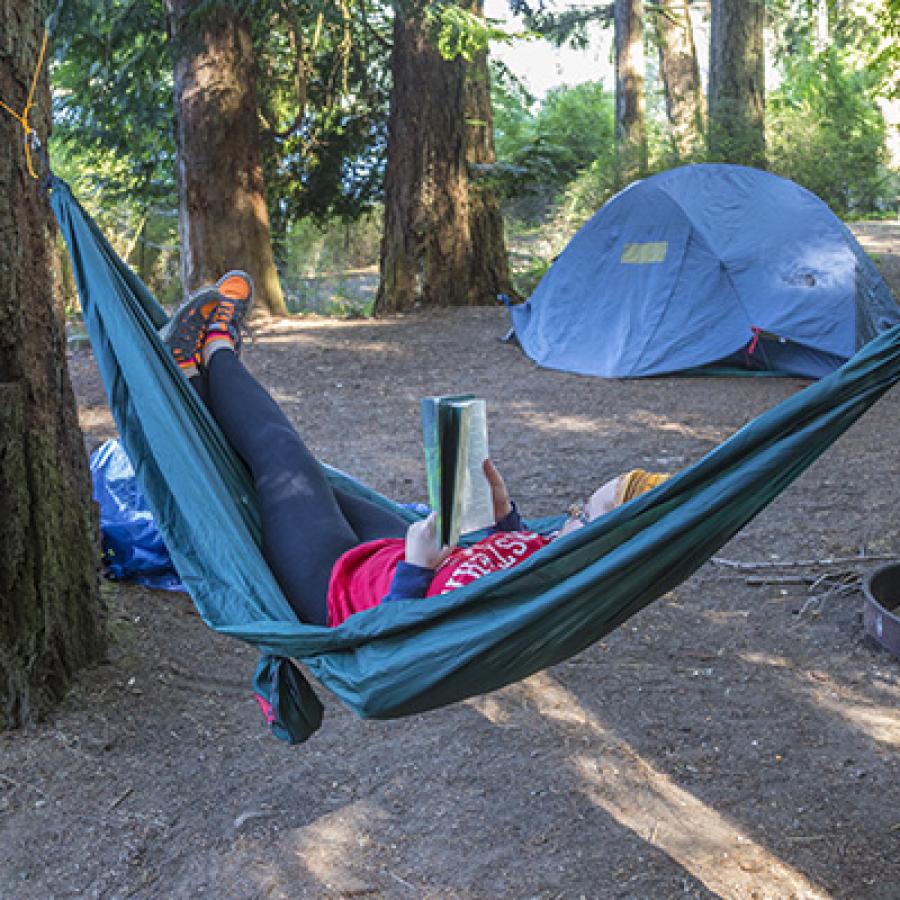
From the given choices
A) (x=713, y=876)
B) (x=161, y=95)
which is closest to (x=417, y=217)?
(x=161, y=95)

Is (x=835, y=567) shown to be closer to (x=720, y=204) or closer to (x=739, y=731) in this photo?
(x=739, y=731)

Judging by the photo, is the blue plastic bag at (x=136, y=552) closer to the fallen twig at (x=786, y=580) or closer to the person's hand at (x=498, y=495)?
the person's hand at (x=498, y=495)

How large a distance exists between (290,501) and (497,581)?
0.74 m

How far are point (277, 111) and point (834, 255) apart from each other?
425 centimetres

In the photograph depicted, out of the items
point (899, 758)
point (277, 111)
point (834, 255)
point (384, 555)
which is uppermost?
point (277, 111)

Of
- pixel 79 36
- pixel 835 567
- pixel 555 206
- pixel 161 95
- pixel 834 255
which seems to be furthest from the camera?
pixel 555 206

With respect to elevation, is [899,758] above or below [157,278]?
below

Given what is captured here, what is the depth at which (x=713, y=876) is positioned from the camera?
1912mm

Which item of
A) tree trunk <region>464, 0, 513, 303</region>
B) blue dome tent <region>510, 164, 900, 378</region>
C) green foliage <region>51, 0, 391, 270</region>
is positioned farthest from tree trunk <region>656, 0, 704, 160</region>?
blue dome tent <region>510, 164, 900, 378</region>

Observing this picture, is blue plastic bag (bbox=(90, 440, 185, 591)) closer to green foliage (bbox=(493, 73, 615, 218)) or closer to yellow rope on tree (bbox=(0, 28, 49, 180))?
yellow rope on tree (bbox=(0, 28, 49, 180))

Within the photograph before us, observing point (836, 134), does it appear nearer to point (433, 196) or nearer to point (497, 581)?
point (433, 196)

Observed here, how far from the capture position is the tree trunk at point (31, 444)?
2.22m

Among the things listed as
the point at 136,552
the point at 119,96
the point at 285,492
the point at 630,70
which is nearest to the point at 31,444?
the point at 285,492

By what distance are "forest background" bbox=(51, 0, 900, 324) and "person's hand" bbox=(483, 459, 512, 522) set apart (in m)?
4.05
